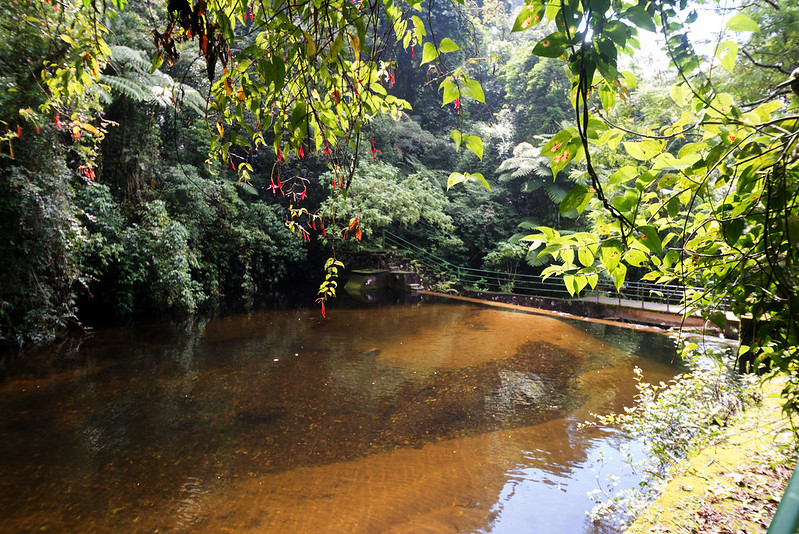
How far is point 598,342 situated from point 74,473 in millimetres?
7354

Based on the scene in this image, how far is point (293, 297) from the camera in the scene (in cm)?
1193

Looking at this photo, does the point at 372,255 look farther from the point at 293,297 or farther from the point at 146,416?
the point at 146,416

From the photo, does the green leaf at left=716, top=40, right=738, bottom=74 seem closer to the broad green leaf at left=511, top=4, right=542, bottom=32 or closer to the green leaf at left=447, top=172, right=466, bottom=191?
the broad green leaf at left=511, top=4, right=542, bottom=32

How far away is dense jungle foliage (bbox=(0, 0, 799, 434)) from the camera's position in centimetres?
100

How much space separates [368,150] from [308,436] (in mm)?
7100

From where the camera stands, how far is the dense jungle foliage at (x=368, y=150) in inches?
39.4

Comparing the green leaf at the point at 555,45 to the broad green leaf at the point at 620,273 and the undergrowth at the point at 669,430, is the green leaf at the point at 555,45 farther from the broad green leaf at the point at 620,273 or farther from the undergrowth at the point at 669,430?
the undergrowth at the point at 669,430

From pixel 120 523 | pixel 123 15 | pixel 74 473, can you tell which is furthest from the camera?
pixel 123 15

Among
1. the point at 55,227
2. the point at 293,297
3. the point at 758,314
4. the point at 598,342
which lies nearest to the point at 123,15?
the point at 55,227

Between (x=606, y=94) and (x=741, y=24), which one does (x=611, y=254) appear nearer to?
(x=606, y=94)

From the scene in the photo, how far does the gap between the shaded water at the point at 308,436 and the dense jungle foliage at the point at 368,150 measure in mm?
1589

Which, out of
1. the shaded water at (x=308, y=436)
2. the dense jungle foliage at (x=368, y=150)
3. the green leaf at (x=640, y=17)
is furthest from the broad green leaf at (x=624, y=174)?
the shaded water at (x=308, y=436)

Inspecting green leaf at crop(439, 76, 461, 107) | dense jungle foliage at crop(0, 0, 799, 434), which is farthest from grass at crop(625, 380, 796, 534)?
green leaf at crop(439, 76, 461, 107)

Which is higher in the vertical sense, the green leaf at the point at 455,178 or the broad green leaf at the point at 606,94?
the broad green leaf at the point at 606,94
